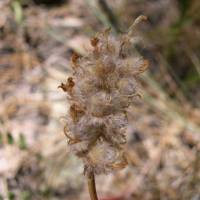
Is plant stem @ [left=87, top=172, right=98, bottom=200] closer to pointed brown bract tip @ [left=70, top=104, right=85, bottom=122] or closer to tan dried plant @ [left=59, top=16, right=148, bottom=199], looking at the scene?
tan dried plant @ [left=59, top=16, right=148, bottom=199]

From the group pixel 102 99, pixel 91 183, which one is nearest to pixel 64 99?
pixel 91 183

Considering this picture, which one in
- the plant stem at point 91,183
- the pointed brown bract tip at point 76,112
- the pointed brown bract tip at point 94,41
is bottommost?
the plant stem at point 91,183

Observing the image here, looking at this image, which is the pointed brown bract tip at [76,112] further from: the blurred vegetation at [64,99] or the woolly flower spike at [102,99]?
the blurred vegetation at [64,99]

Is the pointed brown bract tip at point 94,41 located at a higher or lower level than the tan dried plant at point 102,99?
higher

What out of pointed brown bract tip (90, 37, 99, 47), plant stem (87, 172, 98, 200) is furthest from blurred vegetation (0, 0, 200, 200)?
pointed brown bract tip (90, 37, 99, 47)

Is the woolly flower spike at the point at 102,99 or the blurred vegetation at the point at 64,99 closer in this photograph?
the woolly flower spike at the point at 102,99

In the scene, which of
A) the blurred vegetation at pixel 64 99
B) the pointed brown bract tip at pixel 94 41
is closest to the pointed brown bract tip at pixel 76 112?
the pointed brown bract tip at pixel 94 41

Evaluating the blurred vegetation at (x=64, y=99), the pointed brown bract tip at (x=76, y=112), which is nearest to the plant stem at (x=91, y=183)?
the pointed brown bract tip at (x=76, y=112)

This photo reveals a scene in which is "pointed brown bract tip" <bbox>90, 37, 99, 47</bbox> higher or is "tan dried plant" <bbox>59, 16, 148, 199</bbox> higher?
"pointed brown bract tip" <bbox>90, 37, 99, 47</bbox>

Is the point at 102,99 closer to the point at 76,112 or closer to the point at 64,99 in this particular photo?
the point at 76,112

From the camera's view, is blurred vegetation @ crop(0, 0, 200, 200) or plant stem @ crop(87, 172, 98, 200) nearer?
plant stem @ crop(87, 172, 98, 200)
